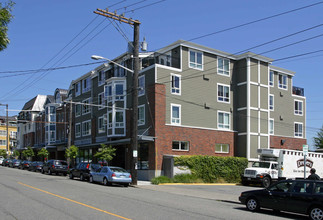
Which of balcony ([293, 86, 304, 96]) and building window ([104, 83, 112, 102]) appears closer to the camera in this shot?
building window ([104, 83, 112, 102])

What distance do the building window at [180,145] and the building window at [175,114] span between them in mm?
1870

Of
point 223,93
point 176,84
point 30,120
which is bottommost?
point 30,120

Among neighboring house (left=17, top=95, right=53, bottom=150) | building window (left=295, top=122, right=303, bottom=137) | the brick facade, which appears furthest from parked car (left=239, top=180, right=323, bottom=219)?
neighboring house (left=17, top=95, right=53, bottom=150)

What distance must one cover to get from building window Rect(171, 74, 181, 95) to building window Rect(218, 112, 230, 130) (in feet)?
19.4

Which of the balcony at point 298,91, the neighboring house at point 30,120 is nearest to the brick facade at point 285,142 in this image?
the balcony at point 298,91

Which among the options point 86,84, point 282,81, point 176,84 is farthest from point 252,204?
point 86,84

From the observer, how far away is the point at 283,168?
1092 inches

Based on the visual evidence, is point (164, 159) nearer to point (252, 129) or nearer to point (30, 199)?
point (252, 129)

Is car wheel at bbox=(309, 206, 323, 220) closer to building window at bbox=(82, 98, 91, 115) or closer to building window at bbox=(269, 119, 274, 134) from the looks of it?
building window at bbox=(269, 119, 274, 134)

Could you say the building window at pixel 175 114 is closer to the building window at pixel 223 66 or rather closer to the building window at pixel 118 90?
the building window at pixel 118 90

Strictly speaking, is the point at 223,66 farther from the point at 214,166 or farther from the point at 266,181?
Answer: the point at 266,181

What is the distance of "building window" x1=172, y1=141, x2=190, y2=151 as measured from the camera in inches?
1320

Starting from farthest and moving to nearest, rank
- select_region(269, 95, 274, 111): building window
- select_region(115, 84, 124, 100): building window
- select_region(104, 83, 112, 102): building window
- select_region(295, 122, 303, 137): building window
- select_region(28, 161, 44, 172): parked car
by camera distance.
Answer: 1. select_region(295, 122, 303, 137): building window
2. select_region(28, 161, 44, 172): parked car
3. select_region(269, 95, 274, 111): building window
4. select_region(104, 83, 112, 102): building window
5. select_region(115, 84, 124, 100): building window

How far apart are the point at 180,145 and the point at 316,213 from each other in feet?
73.7
